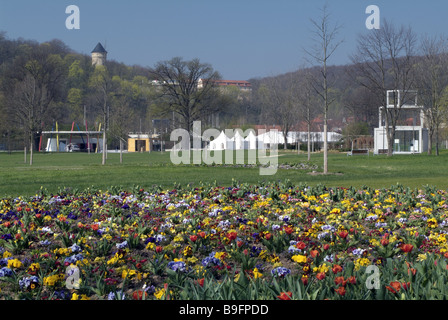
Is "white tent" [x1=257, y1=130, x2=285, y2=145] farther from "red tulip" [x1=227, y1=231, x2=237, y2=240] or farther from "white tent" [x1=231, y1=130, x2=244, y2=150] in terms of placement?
"red tulip" [x1=227, y1=231, x2=237, y2=240]

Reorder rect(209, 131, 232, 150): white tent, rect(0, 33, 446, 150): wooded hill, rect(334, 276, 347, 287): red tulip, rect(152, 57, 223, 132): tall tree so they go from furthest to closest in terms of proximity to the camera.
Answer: rect(209, 131, 232, 150): white tent
rect(152, 57, 223, 132): tall tree
rect(0, 33, 446, 150): wooded hill
rect(334, 276, 347, 287): red tulip

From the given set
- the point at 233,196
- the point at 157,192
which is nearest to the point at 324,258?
the point at 233,196

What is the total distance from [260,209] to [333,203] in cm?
148

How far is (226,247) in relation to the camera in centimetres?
605

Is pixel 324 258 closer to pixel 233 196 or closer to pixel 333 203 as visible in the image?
pixel 333 203

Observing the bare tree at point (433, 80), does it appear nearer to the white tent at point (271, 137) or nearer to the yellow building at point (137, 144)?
the white tent at point (271, 137)

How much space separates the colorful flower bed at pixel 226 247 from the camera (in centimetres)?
439

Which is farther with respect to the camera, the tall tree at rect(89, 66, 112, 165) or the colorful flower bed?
the tall tree at rect(89, 66, 112, 165)

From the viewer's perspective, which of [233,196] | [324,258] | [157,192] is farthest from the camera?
[157,192]

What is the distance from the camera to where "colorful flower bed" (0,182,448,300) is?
4395mm

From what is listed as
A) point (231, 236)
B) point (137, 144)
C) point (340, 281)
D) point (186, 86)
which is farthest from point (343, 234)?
point (137, 144)

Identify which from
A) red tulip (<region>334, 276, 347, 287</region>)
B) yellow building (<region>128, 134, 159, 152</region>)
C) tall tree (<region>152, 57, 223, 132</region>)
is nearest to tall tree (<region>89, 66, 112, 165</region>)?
tall tree (<region>152, 57, 223, 132</region>)

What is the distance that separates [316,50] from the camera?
2219 centimetres

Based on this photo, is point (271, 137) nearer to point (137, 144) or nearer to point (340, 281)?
point (137, 144)
